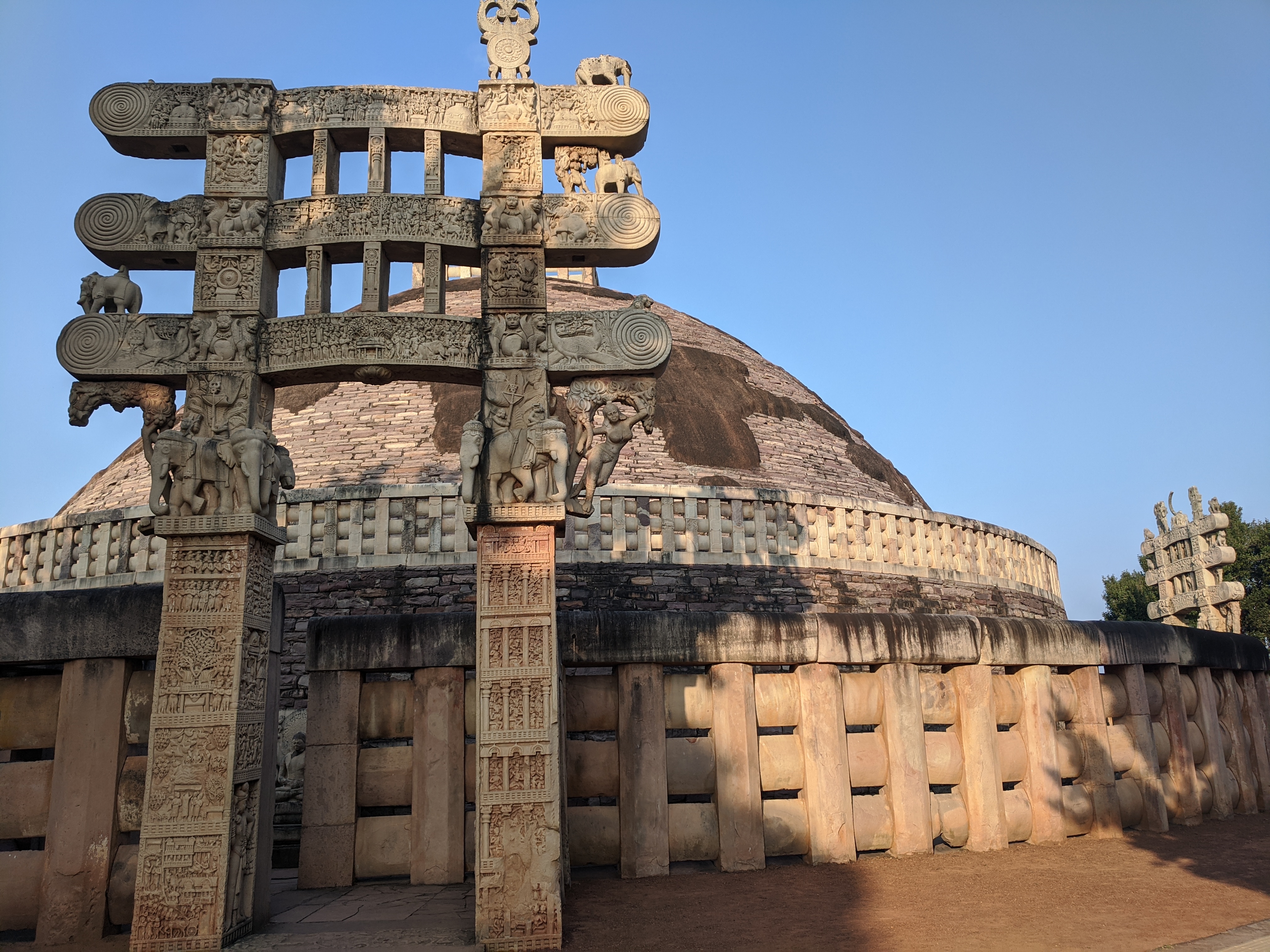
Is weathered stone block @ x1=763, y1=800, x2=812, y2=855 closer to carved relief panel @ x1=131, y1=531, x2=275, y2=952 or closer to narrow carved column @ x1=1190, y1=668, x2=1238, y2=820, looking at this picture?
carved relief panel @ x1=131, y1=531, x2=275, y2=952

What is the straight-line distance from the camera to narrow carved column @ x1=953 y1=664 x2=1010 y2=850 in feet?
23.0

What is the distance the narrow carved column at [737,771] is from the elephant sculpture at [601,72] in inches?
177

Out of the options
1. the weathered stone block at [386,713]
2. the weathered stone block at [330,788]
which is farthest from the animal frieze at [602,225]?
the weathered stone block at [330,788]

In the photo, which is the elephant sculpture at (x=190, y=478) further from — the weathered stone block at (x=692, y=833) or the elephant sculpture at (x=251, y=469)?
the weathered stone block at (x=692, y=833)

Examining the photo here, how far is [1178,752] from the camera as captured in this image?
823 centimetres

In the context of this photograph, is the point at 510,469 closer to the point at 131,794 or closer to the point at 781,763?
the point at 781,763

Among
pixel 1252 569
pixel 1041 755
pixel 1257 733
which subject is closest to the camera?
pixel 1041 755

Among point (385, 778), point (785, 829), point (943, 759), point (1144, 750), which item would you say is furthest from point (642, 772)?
point (1144, 750)

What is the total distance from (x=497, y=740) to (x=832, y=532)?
990cm

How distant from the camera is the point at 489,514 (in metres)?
5.90

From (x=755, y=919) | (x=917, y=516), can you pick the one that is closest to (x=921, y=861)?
(x=755, y=919)

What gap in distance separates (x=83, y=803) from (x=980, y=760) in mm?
6407

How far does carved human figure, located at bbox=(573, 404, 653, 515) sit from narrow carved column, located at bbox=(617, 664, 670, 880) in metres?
1.37

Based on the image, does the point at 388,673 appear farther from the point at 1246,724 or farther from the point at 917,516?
the point at 917,516
